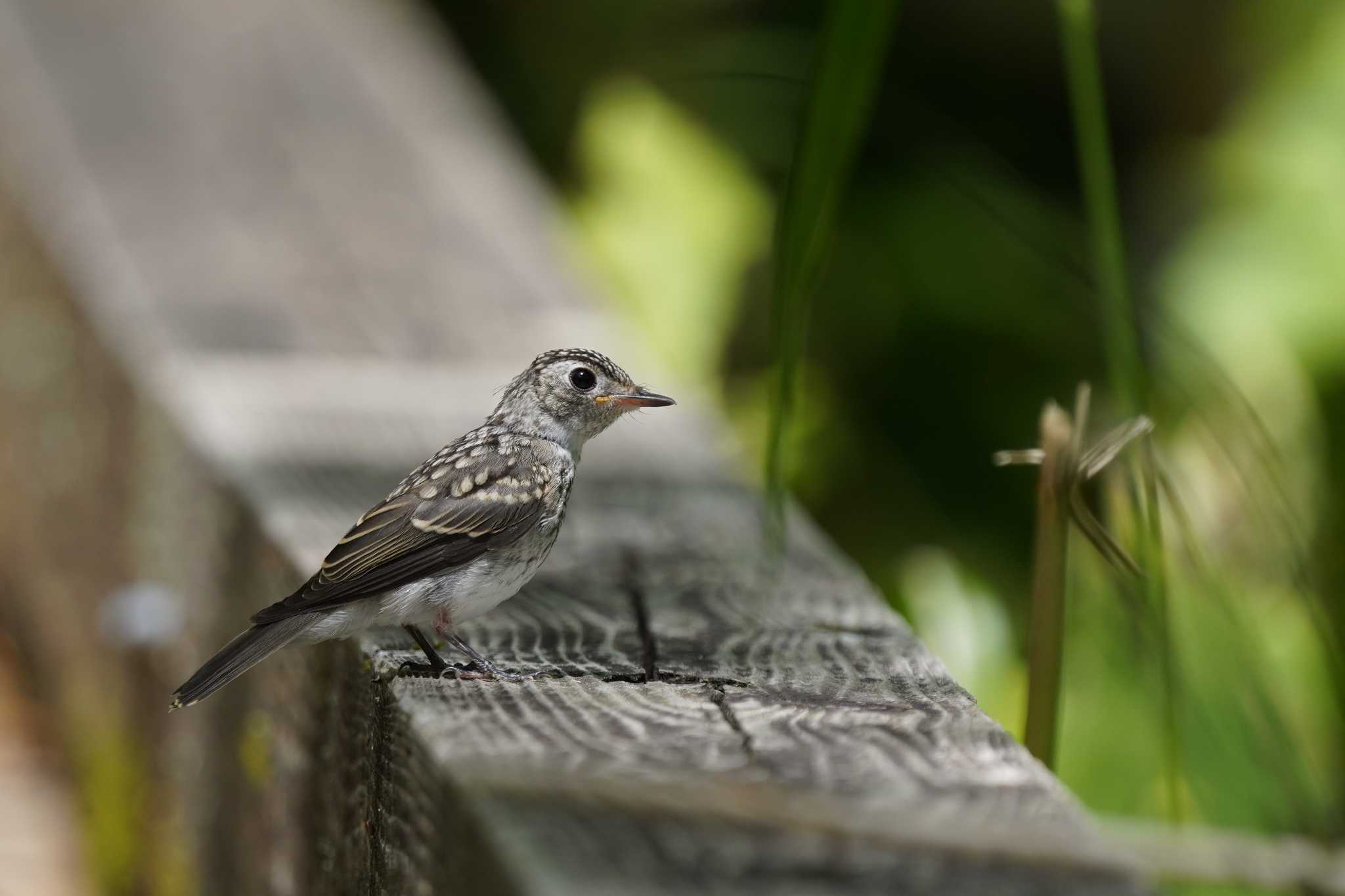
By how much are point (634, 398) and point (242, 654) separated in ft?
3.00

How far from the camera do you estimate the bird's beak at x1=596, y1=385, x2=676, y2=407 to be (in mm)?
3039

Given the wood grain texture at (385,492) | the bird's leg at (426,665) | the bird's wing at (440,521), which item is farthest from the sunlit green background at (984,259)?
the bird's leg at (426,665)

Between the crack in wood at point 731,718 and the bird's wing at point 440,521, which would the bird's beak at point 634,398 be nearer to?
the bird's wing at point 440,521

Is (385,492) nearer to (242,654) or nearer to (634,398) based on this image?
(634,398)

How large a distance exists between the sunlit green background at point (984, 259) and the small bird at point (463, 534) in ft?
4.66

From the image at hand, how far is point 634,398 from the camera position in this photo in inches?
121

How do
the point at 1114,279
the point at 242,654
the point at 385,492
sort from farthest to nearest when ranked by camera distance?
the point at 385,492, the point at 242,654, the point at 1114,279

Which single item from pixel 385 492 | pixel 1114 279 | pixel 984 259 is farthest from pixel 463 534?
pixel 984 259

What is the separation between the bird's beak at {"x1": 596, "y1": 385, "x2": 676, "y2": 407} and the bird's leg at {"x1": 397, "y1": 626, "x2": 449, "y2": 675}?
689 mm

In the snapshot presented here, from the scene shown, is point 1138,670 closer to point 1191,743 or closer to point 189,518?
point 1191,743

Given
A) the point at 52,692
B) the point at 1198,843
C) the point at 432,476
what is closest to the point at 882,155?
the point at 52,692

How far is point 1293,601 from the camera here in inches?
175

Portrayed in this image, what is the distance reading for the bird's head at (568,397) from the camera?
3.05m

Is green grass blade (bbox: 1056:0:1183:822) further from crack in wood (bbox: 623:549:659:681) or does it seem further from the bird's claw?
the bird's claw
